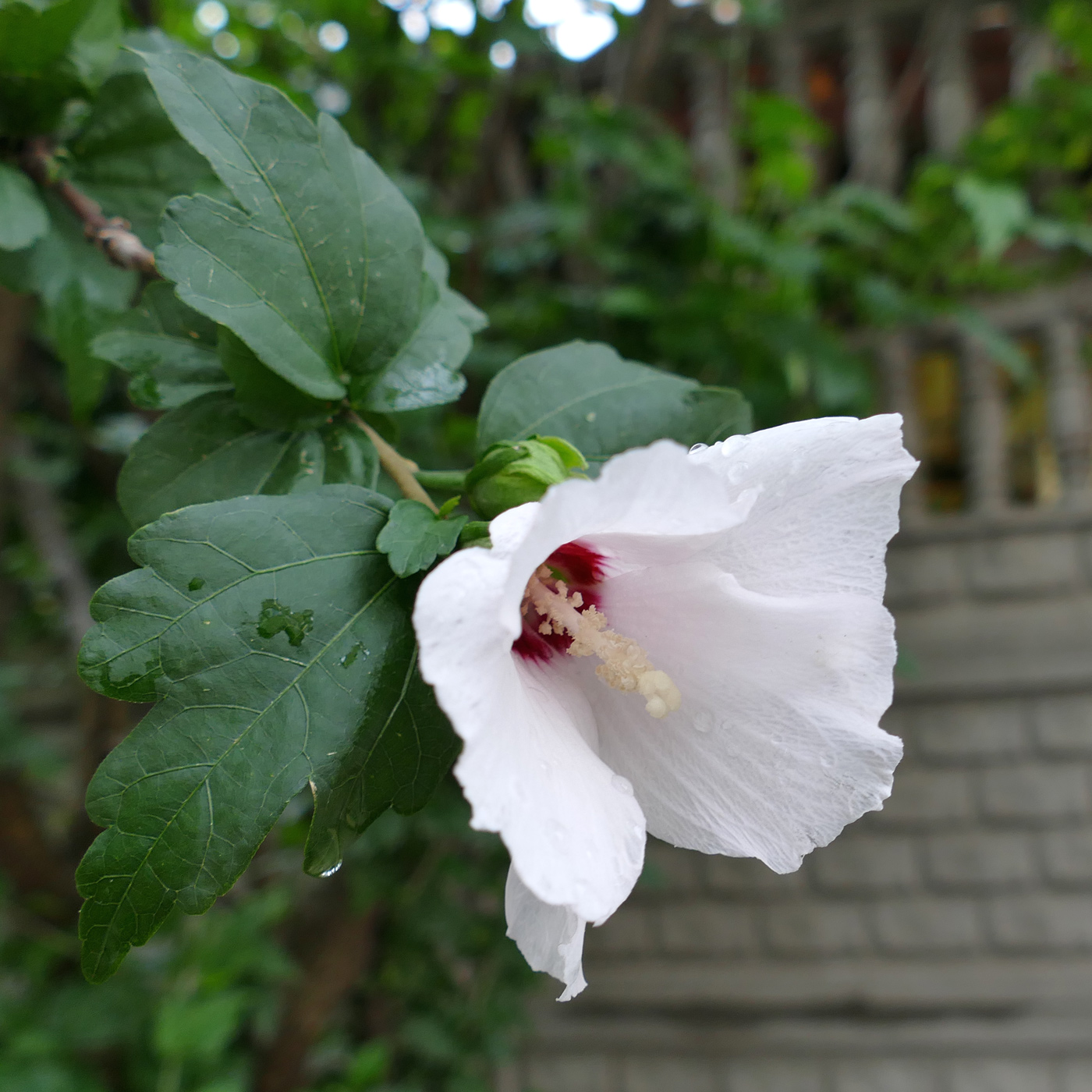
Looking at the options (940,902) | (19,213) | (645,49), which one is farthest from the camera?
(940,902)

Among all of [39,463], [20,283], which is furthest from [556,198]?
[20,283]

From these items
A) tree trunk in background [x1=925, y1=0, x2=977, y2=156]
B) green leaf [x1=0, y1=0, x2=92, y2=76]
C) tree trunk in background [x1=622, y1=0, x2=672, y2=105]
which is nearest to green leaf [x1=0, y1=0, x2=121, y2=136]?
green leaf [x1=0, y1=0, x2=92, y2=76]

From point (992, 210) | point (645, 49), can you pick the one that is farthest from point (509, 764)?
point (645, 49)

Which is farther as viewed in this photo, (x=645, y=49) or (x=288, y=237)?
(x=645, y=49)

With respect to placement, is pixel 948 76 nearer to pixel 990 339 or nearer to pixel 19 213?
pixel 990 339

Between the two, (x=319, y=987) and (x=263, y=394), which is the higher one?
(x=263, y=394)

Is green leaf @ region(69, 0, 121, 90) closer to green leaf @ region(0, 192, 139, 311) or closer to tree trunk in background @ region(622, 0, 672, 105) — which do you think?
green leaf @ region(0, 192, 139, 311)

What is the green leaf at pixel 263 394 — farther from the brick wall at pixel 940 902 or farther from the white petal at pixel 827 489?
the brick wall at pixel 940 902
